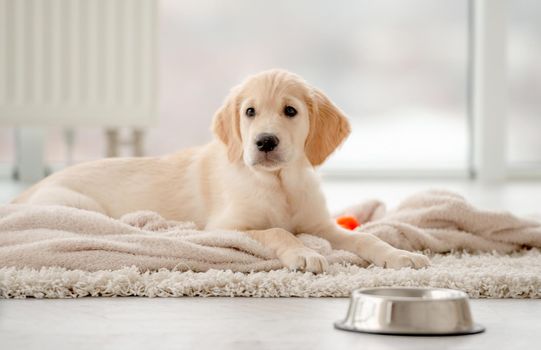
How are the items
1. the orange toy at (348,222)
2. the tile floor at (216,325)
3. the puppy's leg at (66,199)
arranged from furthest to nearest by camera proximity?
the orange toy at (348,222), the puppy's leg at (66,199), the tile floor at (216,325)

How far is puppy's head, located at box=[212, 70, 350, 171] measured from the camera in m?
2.12

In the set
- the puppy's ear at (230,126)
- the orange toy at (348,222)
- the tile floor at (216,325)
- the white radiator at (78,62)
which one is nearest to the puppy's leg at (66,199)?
the puppy's ear at (230,126)

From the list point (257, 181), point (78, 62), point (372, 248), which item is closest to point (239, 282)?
point (372, 248)

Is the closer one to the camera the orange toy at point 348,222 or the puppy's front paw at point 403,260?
the puppy's front paw at point 403,260

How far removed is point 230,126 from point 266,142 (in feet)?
0.76

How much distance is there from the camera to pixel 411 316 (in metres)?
1.33

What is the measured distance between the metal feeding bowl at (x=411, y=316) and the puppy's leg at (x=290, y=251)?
499mm

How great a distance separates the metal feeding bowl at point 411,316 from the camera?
1.33m

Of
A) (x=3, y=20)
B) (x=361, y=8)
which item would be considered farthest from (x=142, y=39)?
(x=361, y=8)

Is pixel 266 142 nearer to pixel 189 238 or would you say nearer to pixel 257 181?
pixel 257 181

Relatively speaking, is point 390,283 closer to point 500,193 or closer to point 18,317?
point 18,317

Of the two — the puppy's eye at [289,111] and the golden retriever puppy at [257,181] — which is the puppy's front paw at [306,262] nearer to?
the golden retriever puppy at [257,181]

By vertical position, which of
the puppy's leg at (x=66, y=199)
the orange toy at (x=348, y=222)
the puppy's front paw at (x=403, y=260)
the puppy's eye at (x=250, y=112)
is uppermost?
the puppy's eye at (x=250, y=112)

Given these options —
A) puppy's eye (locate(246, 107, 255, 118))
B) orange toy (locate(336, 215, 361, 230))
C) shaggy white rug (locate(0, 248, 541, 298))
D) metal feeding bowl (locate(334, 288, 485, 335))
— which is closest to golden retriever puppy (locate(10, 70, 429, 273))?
puppy's eye (locate(246, 107, 255, 118))
